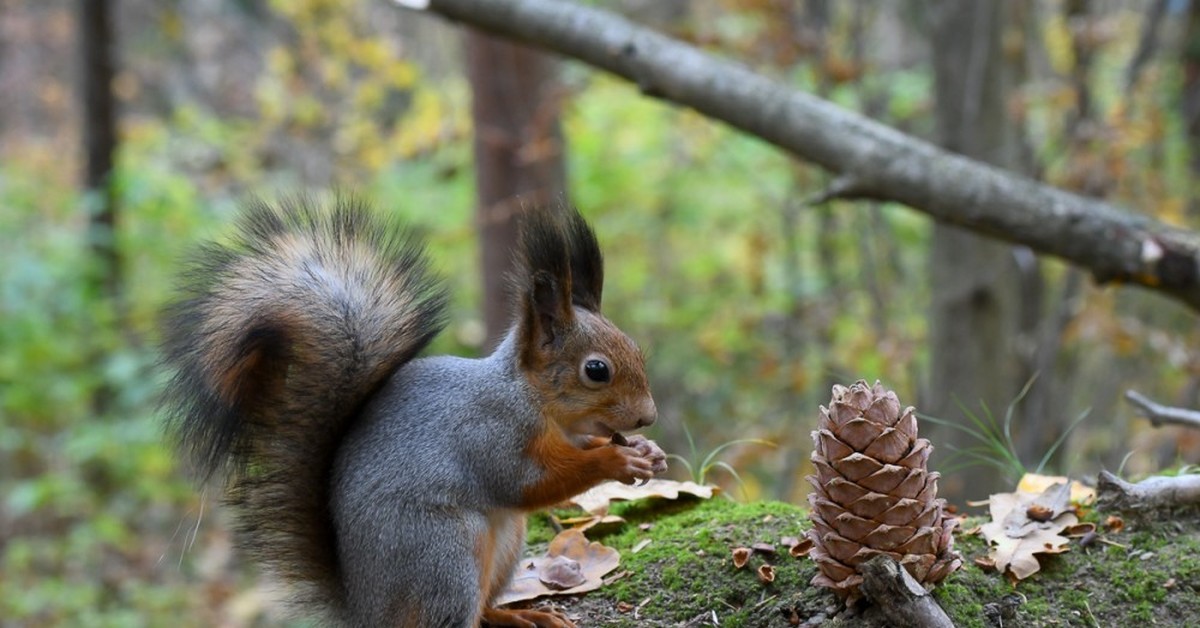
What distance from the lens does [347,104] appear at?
913 cm

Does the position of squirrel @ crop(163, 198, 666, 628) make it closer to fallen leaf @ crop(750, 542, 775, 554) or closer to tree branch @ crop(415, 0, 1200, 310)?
fallen leaf @ crop(750, 542, 775, 554)

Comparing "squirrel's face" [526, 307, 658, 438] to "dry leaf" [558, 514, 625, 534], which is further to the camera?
"dry leaf" [558, 514, 625, 534]

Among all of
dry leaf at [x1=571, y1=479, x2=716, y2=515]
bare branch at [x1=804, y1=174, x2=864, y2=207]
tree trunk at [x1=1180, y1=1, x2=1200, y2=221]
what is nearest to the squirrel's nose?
dry leaf at [x1=571, y1=479, x2=716, y2=515]

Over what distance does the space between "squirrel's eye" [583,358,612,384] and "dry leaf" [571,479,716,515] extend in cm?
40

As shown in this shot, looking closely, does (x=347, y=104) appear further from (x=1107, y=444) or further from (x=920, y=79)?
(x=1107, y=444)

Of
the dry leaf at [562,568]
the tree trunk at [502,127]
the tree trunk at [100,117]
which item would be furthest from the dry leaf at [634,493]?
the tree trunk at [100,117]

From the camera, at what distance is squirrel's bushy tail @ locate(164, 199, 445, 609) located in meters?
1.78

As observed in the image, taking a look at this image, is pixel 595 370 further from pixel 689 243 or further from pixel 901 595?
pixel 689 243

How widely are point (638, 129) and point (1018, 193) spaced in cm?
507

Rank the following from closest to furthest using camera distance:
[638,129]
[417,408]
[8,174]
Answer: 1. [417,408]
2. [638,129]
3. [8,174]

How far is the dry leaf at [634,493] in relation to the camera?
2316 millimetres

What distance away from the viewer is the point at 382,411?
1.88m

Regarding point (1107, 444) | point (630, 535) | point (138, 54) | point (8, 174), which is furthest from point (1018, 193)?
point (138, 54)

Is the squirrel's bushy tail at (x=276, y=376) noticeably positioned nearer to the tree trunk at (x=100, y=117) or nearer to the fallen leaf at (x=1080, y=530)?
the fallen leaf at (x=1080, y=530)
